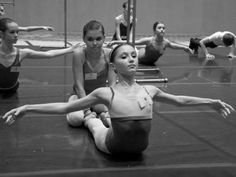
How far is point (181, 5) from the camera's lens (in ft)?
42.5

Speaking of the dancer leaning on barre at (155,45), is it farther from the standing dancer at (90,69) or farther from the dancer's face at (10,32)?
the standing dancer at (90,69)

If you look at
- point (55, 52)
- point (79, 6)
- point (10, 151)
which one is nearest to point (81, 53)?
point (55, 52)

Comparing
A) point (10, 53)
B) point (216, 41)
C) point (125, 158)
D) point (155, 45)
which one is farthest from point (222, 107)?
point (216, 41)

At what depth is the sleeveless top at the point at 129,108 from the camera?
2.80 metres

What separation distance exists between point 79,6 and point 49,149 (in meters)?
9.60

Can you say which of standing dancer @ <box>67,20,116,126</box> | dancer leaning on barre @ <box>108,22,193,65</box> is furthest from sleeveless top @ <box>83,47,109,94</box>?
dancer leaning on barre @ <box>108,22,193,65</box>

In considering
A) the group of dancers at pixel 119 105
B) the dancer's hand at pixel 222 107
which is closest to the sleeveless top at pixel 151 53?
the group of dancers at pixel 119 105

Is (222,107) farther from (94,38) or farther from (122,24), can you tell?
(122,24)

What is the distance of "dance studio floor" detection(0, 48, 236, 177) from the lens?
9.08 feet

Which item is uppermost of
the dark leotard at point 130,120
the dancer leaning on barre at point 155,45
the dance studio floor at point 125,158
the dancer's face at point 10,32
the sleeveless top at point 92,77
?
the dancer's face at point 10,32

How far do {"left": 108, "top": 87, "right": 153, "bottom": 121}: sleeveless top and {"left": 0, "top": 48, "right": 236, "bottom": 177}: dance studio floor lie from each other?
1.06 ft

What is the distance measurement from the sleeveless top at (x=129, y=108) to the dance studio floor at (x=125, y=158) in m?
0.32

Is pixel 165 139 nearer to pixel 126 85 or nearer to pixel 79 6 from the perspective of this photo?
pixel 126 85

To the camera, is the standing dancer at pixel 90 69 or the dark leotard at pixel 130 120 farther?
the standing dancer at pixel 90 69
